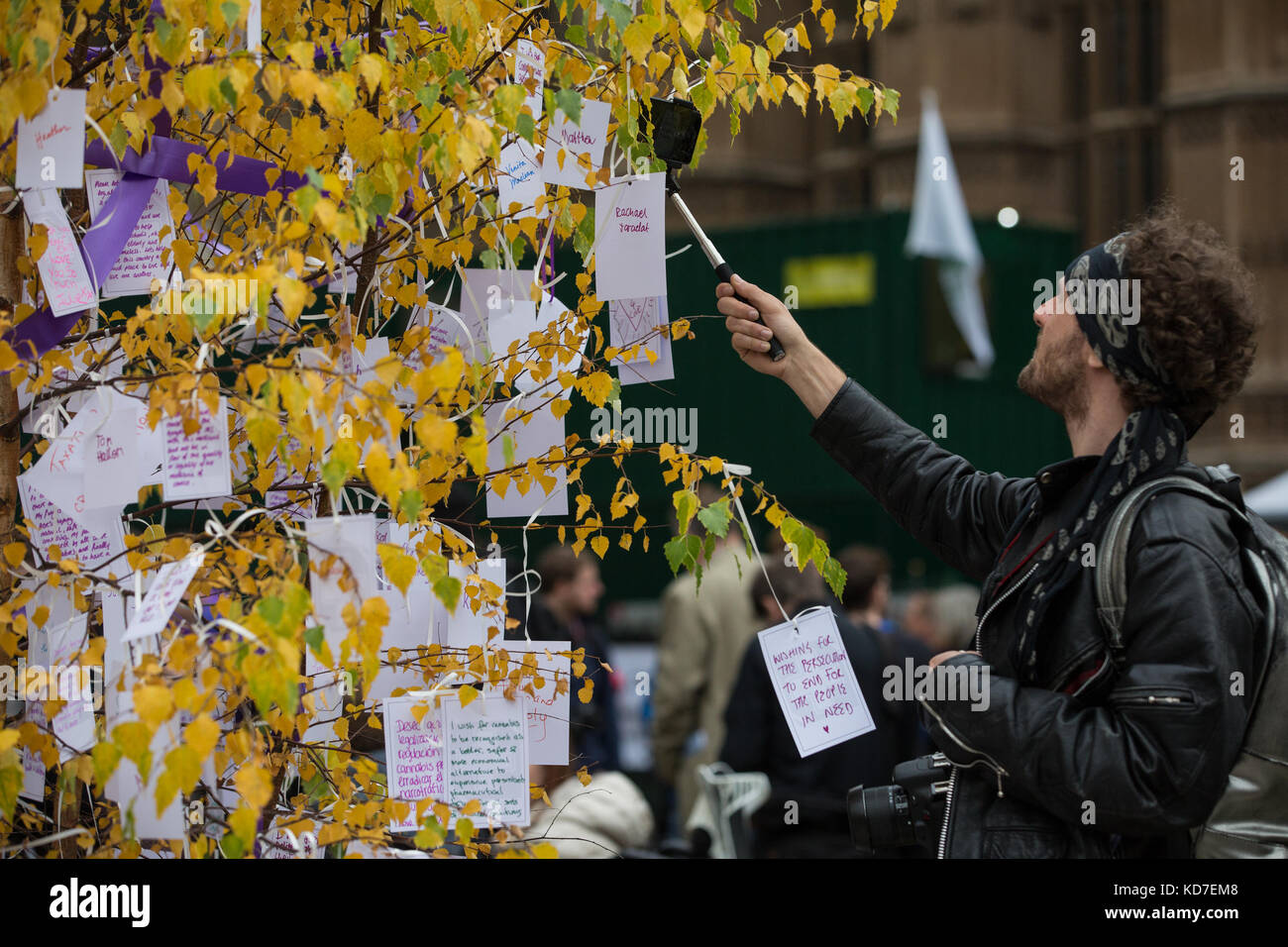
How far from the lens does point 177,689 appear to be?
5.41ft

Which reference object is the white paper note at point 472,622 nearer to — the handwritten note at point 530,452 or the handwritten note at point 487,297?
the handwritten note at point 530,452

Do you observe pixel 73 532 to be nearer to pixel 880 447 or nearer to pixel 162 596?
pixel 162 596

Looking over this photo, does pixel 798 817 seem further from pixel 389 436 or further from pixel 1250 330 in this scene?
pixel 389 436

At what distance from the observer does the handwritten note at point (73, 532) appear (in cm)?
212

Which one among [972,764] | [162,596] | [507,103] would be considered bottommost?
[972,764]

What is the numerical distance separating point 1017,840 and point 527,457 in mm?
1041

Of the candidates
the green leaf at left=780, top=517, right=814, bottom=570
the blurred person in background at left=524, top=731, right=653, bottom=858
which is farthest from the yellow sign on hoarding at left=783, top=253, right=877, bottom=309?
the green leaf at left=780, top=517, right=814, bottom=570

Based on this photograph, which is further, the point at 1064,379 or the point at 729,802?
the point at 729,802

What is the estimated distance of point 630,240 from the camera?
2.41 metres

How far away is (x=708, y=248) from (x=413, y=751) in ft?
3.45

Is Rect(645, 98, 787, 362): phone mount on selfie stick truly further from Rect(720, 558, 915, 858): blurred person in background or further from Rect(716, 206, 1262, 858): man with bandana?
Rect(720, 558, 915, 858): blurred person in background

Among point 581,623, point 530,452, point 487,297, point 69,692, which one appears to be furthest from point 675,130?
point 581,623

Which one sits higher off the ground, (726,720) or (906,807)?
(906,807)

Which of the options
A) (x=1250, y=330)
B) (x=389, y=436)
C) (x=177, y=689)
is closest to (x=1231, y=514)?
(x=1250, y=330)
